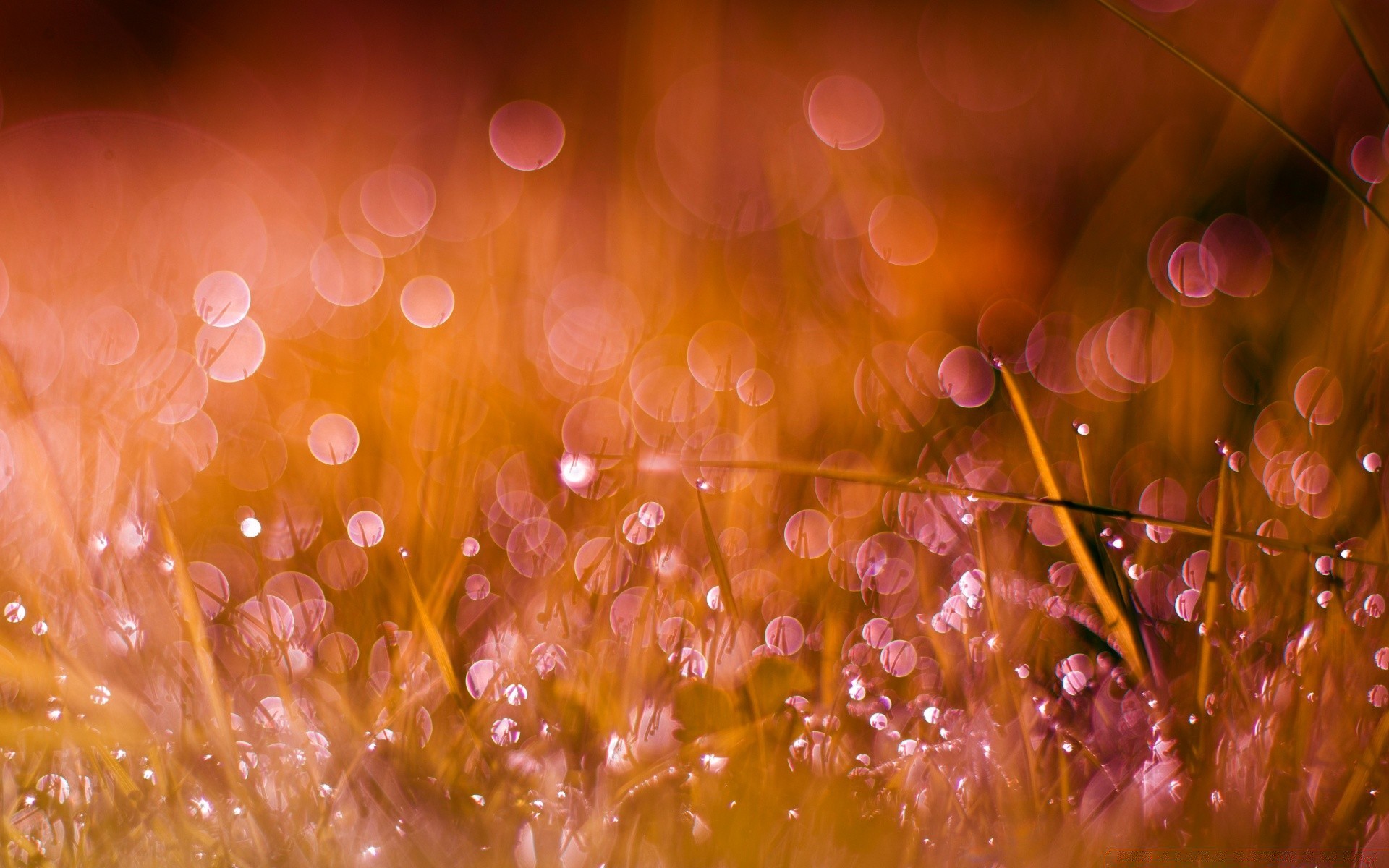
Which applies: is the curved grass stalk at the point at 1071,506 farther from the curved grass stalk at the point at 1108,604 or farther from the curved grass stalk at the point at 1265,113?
the curved grass stalk at the point at 1265,113

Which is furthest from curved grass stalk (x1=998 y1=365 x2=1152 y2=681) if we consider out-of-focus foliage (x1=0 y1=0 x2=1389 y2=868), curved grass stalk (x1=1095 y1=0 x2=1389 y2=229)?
curved grass stalk (x1=1095 y1=0 x2=1389 y2=229)

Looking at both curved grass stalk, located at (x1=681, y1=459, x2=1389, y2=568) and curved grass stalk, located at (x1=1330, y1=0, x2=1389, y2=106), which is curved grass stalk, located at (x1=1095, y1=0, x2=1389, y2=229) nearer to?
curved grass stalk, located at (x1=1330, y1=0, x2=1389, y2=106)

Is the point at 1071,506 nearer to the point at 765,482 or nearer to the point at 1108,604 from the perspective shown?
the point at 1108,604

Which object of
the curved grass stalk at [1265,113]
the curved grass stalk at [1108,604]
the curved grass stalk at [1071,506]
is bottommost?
the curved grass stalk at [1108,604]

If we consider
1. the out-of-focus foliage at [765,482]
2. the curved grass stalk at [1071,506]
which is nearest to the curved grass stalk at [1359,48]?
the out-of-focus foliage at [765,482]

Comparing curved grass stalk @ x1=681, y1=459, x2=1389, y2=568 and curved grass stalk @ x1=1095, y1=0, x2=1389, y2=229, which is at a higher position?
curved grass stalk @ x1=1095, y1=0, x2=1389, y2=229

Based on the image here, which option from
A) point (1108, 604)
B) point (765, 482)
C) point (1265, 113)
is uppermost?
point (1265, 113)

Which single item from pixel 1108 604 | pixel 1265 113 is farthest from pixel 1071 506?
pixel 1265 113

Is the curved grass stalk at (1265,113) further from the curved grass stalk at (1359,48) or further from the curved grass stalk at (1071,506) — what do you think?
the curved grass stalk at (1071,506)

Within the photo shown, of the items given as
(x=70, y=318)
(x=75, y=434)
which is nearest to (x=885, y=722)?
(x=75, y=434)

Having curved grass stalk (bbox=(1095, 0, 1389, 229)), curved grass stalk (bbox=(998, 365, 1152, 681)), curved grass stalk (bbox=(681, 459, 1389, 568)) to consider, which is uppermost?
curved grass stalk (bbox=(1095, 0, 1389, 229))

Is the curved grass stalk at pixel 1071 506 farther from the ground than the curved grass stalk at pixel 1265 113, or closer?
closer
